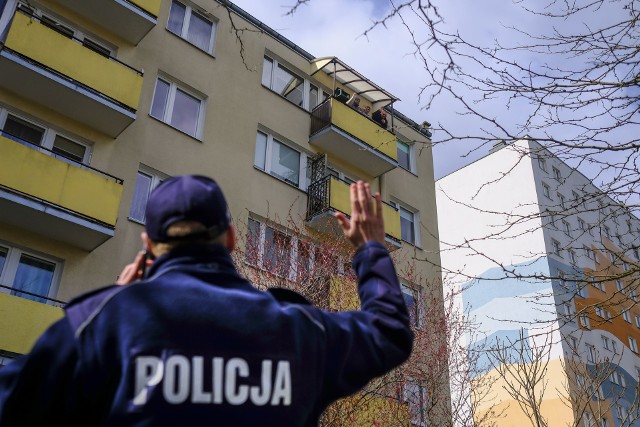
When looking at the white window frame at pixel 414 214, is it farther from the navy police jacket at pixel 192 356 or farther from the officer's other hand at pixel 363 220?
the navy police jacket at pixel 192 356

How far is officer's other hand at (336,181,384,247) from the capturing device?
228 cm

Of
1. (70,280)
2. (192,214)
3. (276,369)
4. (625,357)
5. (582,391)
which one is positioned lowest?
(276,369)

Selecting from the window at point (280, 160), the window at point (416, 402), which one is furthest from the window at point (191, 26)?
the window at point (416, 402)

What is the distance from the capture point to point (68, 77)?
1295 centimetres

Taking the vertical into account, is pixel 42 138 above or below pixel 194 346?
above

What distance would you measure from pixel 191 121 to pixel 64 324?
14.7m

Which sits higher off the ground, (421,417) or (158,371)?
(421,417)

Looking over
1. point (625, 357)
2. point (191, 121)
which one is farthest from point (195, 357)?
point (625, 357)

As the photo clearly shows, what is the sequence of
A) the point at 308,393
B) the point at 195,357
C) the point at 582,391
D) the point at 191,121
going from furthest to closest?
the point at 191,121 → the point at 582,391 → the point at 308,393 → the point at 195,357

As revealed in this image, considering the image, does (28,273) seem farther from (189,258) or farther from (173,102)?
(189,258)

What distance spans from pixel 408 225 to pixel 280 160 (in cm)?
537

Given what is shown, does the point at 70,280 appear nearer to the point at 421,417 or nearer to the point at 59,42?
the point at 59,42

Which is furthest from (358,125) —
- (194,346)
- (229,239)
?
(194,346)

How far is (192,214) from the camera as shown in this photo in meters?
1.89
